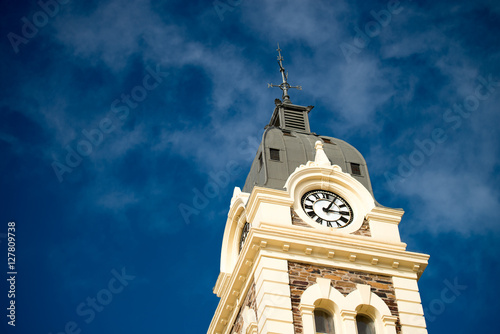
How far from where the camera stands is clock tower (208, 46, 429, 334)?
29.8m

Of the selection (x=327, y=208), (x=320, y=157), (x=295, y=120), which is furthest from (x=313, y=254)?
(x=295, y=120)

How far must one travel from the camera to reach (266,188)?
3328cm

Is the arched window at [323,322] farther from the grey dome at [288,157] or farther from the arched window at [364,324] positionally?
the grey dome at [288,157]

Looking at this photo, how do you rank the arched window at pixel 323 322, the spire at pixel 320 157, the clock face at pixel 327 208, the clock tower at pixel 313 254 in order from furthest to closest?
the spire at pixel 320 157, the clock face at pixel 327 208, the clock tower at pixel 313 254, the arched window at pixel 323 322

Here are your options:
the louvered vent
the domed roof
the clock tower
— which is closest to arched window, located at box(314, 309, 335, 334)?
the clock tower

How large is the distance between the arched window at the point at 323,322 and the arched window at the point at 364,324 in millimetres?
1026

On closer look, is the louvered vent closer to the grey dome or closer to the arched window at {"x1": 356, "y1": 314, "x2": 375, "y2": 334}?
the grey dome

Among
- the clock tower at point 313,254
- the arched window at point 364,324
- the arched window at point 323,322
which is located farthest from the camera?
the arched window at point 364,324

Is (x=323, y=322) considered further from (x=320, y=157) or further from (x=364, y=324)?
(x=320, y=157)

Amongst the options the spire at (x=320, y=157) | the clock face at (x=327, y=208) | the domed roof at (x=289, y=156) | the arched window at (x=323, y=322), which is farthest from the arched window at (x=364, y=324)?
the spire at (x=320, y=157)

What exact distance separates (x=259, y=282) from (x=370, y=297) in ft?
13.5

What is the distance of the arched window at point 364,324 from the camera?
30.0 metres

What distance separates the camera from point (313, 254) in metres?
31.4

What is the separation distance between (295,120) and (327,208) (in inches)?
322
